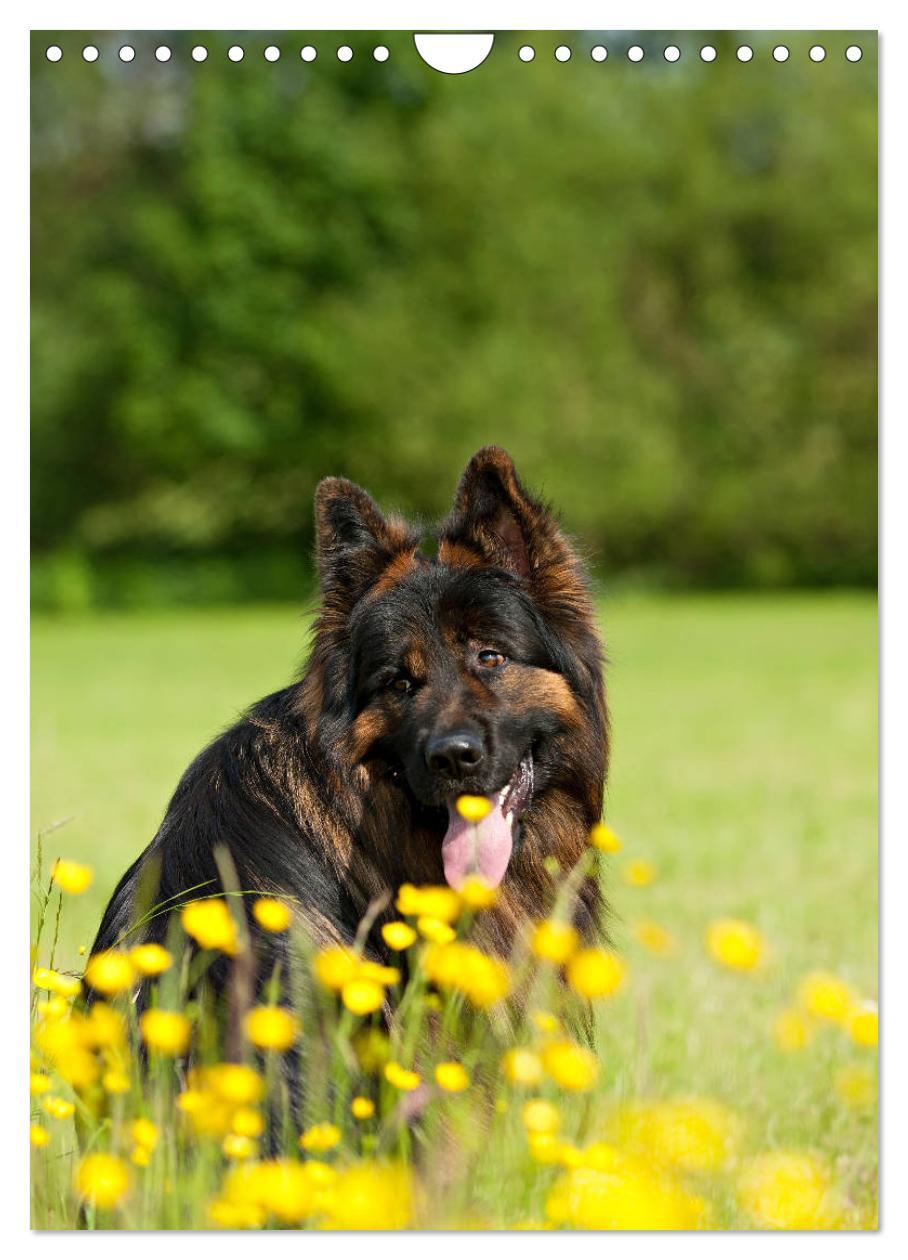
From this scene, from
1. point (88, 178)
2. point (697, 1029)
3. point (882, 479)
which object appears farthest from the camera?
point (88, 178)

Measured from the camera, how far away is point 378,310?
8.35m

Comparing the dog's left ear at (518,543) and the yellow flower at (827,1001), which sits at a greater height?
the dog's left ear at (518,543)

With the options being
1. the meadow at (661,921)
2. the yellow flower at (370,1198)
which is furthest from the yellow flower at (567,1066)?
the yellow flower at (370,1198)

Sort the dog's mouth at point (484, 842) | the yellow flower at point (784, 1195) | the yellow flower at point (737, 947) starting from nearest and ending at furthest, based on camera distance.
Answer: the yellow flower at point (737, 947) < the yellow flower at point (784, 1195) < the dog's mouth at point (484, 842)

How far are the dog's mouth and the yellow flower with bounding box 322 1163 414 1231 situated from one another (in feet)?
3.35

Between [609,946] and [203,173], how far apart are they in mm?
3409

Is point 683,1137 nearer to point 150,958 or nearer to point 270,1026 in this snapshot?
point 270,1026

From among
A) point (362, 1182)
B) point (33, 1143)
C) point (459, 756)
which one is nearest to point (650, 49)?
point (459, 756)

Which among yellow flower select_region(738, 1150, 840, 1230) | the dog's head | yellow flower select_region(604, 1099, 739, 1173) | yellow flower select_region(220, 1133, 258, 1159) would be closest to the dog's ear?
the dog's head

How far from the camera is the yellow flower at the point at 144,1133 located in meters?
2.54

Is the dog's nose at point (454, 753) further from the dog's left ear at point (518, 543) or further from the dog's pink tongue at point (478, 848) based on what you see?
the dog's left ear at point (518, 543)

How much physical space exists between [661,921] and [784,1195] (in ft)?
15.6

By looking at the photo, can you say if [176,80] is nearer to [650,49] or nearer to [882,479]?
[650,49]
